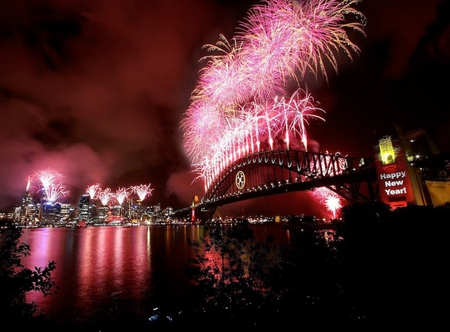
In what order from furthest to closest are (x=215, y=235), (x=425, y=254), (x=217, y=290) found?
1. (x=215, y=235)
2. (x=217, y=290)
3. (x=425, y=254)

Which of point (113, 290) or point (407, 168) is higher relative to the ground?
point (407, 168)

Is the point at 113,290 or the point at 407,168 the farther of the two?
the point at 407,168

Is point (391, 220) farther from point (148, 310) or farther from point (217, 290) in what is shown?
point (148, 310)

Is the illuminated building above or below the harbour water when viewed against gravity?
above

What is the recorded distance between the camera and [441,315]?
4.60 m

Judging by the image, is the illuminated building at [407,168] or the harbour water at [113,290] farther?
the illuminated building at [407,168]

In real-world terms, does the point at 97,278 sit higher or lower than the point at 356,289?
lower

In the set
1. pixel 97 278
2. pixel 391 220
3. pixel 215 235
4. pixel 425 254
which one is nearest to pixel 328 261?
pixel 391 220

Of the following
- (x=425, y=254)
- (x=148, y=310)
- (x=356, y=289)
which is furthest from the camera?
(x=148, y=310)

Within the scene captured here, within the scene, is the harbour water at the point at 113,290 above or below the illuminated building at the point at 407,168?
below

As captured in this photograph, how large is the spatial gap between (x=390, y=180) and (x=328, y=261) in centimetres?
2503

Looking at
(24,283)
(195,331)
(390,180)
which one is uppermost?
(390,180)

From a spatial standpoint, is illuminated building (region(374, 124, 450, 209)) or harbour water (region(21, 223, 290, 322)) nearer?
harbour water (region(21, 223, 290, 322))

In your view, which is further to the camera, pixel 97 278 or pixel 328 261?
pixel 97 278
